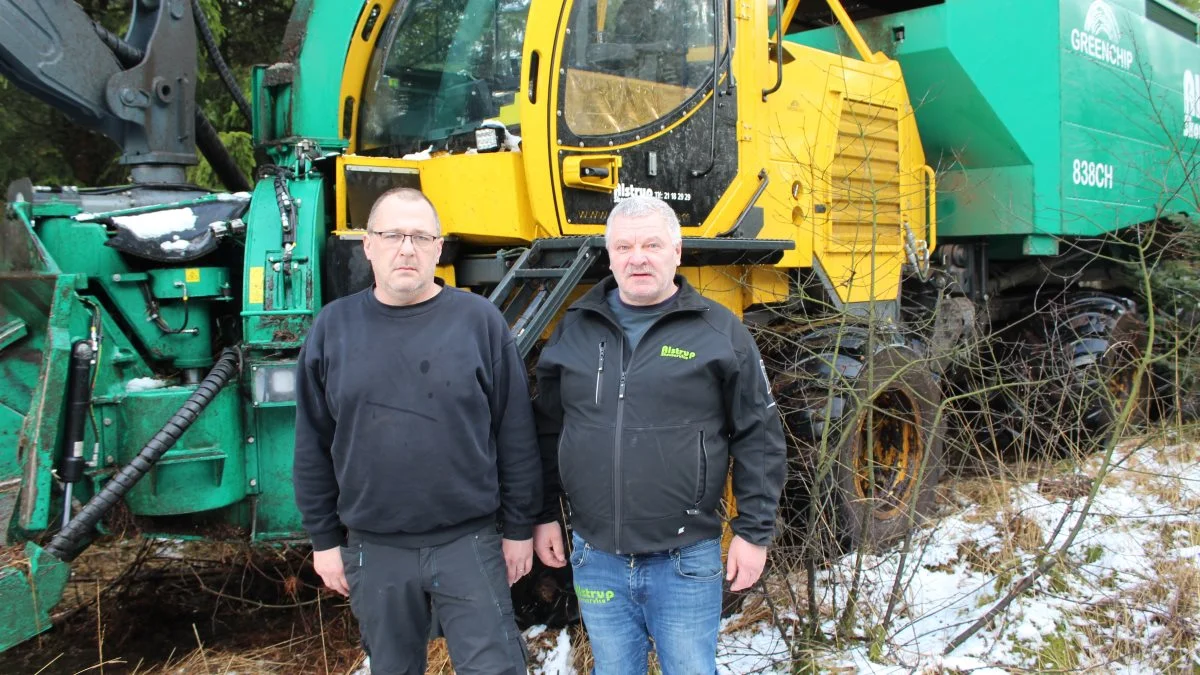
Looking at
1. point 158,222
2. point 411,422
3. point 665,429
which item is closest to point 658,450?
point 665,429

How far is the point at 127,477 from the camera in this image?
335 cm

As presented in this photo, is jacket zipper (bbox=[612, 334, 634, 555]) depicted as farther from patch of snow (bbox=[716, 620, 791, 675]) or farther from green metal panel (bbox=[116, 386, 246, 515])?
green metal panel (bbox=[116, 386, 246, 515])

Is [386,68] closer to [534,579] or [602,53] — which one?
[602,53]

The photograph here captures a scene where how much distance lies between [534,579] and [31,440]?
A: 5.86 ft

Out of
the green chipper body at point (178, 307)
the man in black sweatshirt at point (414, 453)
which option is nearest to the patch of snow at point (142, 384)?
the green chipper body at point (178, 307)

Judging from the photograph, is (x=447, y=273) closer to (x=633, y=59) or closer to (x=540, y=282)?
(x=540, y=282)

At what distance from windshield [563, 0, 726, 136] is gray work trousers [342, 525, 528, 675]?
6.54 feet

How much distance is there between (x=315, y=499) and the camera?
8.98 ft

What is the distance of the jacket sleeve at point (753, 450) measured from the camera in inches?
106

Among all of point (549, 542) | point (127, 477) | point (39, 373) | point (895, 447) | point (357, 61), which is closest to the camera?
point (549, 542)

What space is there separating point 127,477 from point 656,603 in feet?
5.85

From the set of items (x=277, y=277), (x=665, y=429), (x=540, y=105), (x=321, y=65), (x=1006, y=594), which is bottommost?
(x=1006, y=594)

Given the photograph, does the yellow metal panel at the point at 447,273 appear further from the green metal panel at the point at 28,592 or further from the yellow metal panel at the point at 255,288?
the green metal panel at the point at 28,592

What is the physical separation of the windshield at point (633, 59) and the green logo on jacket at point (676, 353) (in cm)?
169
